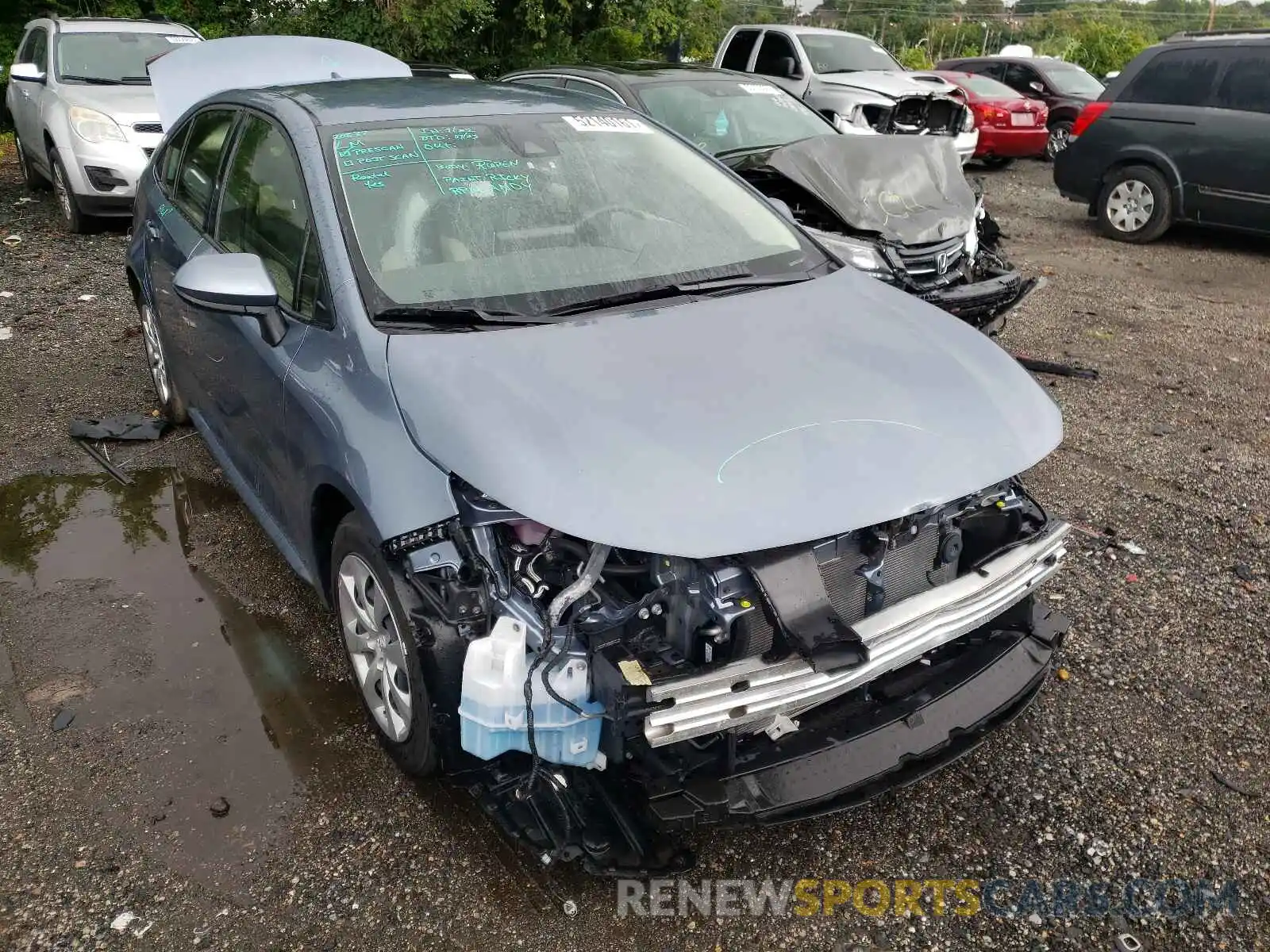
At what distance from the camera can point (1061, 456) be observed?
471cm

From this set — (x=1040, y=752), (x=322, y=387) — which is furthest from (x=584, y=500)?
(x=1040, y=752)

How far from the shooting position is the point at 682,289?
2.93 m

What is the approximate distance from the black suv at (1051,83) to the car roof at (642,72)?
27.5 ft

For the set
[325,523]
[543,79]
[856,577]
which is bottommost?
[325,523]

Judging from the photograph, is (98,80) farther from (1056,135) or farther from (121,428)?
(1056,135)

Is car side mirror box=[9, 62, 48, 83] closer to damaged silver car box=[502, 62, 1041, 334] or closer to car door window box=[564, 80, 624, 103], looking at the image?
car door window box=[564, 80, 624, 103]

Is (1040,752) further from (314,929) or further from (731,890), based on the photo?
(314,929)

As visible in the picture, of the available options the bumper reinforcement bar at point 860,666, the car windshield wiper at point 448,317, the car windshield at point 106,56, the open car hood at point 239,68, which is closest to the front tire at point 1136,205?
the open car hood at point 239,68

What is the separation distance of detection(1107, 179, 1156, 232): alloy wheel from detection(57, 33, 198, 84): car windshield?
29.2 feet

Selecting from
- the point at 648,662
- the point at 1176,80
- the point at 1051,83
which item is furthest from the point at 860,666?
the point at 1051,83

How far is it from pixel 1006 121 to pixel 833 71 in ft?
11.5

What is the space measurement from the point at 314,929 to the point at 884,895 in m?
1.40

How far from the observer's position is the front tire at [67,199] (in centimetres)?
800

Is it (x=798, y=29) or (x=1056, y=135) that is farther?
(x=1056, y=135)
